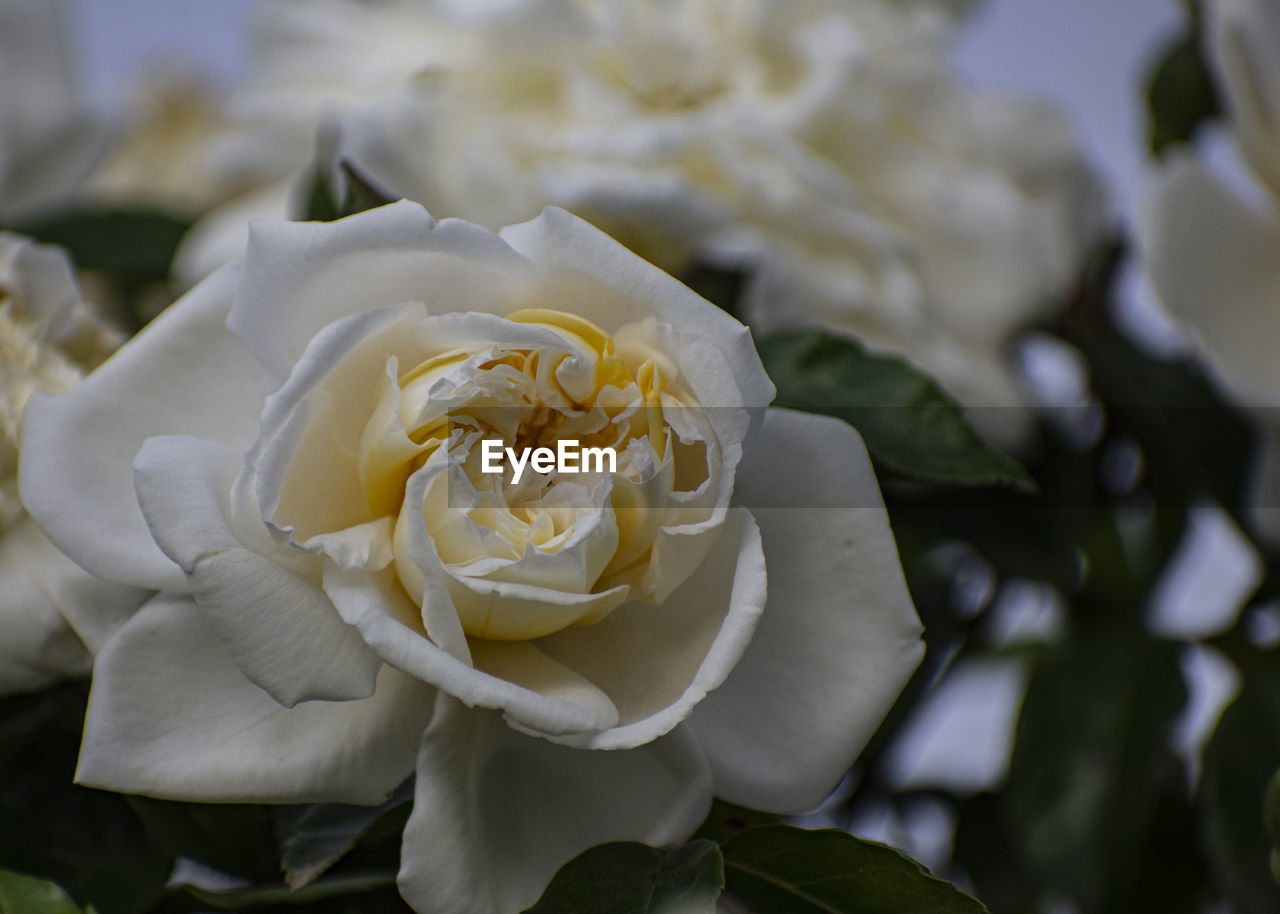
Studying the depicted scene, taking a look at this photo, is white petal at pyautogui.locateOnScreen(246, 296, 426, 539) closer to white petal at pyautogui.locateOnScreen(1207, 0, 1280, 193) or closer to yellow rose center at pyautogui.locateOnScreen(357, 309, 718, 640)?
yellow rose center at pyautogui.locateOnScreen(357, 309, 718, 640)

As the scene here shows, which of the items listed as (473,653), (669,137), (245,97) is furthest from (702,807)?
(245,97)

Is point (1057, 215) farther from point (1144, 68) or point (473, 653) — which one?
point (473, 653)

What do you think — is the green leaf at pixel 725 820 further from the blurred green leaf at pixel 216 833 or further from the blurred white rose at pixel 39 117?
the blurred white rose at pixel 39 117

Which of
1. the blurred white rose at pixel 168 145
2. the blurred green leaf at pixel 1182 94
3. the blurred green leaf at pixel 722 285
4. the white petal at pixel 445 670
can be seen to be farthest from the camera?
the blurred white rose at pixel 168 145

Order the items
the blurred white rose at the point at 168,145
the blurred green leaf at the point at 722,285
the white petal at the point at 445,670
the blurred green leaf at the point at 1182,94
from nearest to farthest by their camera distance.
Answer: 1. the white petal at the point at 445,670
2. the blurred green leaf at the point at 722,285
3. the blurred green leaf at the point at 1182,94
4. the blurred white rose at the point at 168,145

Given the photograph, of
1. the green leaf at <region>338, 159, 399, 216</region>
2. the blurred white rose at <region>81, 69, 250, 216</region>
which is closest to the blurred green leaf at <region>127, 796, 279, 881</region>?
the green leaf at <region>338, 159, 399, 216</region>

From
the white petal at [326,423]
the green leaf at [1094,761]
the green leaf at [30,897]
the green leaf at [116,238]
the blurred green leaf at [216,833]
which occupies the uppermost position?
the white petal at [326,423]

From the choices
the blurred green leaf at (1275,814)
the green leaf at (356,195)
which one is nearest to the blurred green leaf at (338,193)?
the green leaf at (356,195)
